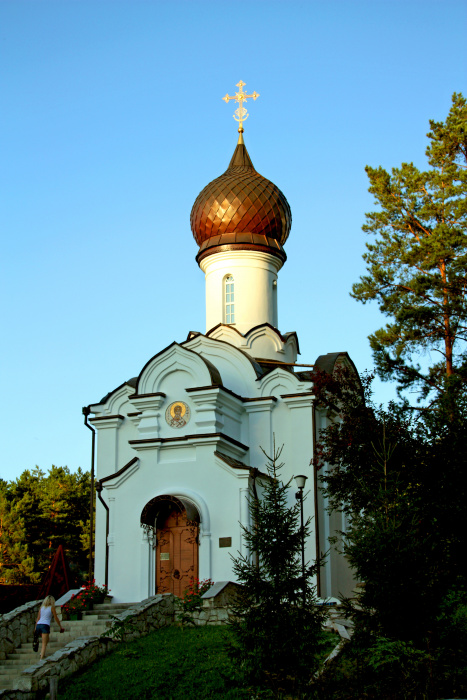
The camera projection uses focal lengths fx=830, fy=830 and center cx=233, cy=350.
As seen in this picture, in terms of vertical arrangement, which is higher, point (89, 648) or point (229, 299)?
point (229, 299)

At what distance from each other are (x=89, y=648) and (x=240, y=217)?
11916 mm

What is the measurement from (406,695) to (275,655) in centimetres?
143

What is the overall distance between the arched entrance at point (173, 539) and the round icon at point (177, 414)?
1641 millimetres

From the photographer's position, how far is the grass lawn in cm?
978

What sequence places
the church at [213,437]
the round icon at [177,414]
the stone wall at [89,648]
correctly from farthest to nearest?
1. the round icon at [177,414]
2. the church at [213,437]
3. the stone wall at [89,648]

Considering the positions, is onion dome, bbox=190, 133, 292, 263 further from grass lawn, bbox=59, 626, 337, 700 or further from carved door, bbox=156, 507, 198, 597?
grass lawn, bbox=59, 626, 337, 700

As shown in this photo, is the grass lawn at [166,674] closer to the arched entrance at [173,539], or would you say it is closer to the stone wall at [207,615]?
the stone wall at [207,615]

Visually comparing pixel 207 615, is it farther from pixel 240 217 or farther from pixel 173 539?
pixel 240 217

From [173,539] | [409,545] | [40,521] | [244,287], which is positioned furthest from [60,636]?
[40,521]

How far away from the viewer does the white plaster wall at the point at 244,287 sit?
2034 cm

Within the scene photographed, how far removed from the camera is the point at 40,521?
105 feet

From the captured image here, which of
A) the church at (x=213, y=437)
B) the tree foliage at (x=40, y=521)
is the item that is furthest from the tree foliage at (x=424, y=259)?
the tree foliage at (x=40, y=521)

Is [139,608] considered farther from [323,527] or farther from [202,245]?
[202,245]

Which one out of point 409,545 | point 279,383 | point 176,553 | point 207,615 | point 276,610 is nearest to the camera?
point 276,610
